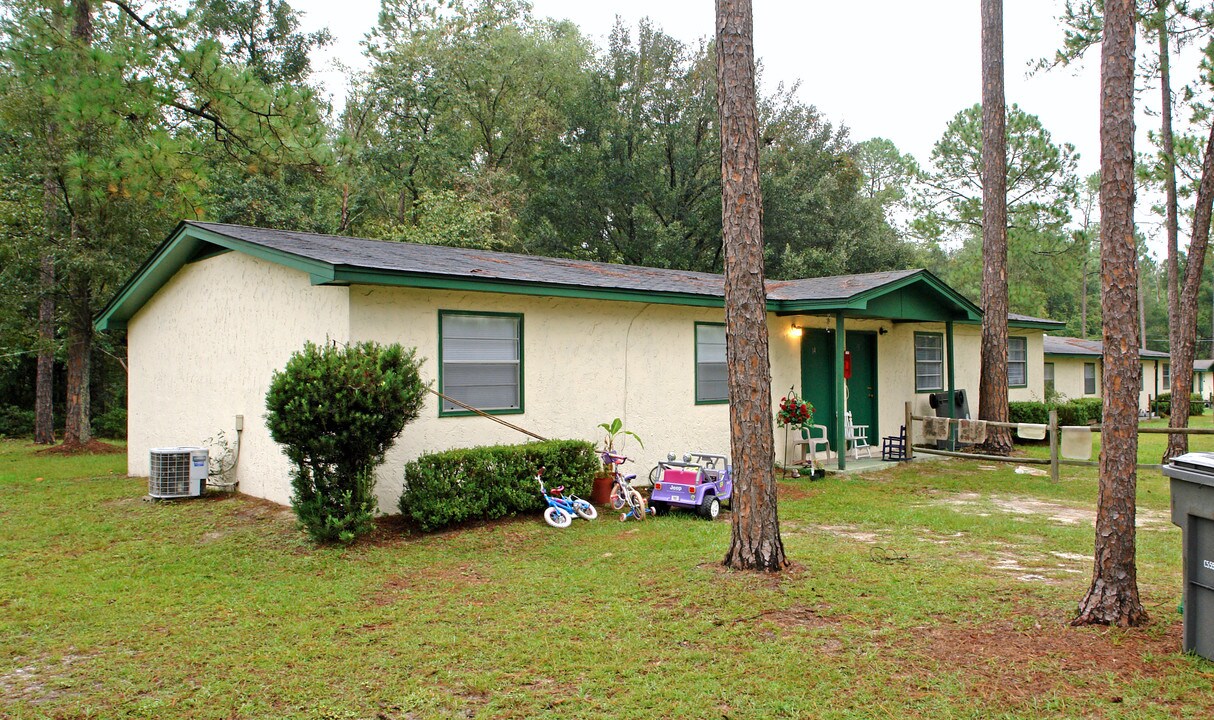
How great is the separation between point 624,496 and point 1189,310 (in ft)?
29.2

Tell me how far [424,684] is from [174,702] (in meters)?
1.13

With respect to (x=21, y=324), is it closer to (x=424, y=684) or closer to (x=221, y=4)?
(x=221, y=4)

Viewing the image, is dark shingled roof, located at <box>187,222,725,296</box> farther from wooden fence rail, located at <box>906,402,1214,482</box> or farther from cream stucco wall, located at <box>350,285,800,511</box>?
wooden fence rail, located at <box>906,402,1214,482</box>

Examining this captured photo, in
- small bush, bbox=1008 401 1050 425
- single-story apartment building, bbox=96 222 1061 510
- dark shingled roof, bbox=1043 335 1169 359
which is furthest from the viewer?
dark shingled roof, bbox=1043 335 1169 359

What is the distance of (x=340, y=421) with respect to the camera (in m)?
6.40

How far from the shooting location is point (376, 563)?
6.24m

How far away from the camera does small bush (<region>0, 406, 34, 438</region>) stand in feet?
65.6

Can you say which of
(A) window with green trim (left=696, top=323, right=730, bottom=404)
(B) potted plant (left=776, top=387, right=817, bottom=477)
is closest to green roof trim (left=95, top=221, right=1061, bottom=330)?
(A) window with green trim (left=696, top=323, right=730, bottom=404)

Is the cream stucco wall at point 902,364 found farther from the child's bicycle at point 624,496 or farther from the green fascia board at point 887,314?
the child's bicycle at point 624,496

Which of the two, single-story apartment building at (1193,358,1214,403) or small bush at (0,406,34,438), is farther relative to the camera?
single-story apartment building at (1193,358,1214,403)

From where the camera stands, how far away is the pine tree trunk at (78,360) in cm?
1584

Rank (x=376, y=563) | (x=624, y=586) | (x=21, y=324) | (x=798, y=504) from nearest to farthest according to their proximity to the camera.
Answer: (x=624, y=586) → (x=376, y=563) → (x=798, y=504) → (x=21, y=324)

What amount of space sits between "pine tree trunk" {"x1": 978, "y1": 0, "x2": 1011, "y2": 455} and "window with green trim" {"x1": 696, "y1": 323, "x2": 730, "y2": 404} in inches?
226

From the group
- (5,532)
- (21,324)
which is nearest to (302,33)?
(21,324)
